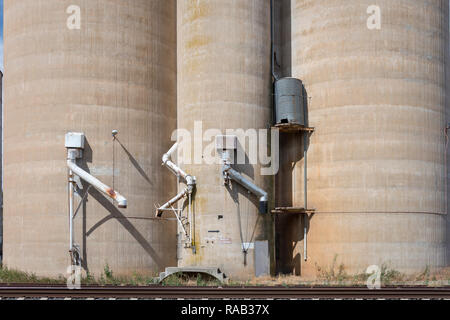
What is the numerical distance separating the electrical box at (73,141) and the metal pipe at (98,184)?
2.36ft

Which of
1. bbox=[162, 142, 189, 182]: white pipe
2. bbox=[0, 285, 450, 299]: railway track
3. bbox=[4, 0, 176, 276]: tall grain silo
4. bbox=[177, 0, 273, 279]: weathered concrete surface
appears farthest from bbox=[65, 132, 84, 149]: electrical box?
bbox=[0, 285, 450, 299]: railway track

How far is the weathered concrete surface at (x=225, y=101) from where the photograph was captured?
95.8ft

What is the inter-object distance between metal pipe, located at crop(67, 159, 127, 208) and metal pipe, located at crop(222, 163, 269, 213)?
5.00 m

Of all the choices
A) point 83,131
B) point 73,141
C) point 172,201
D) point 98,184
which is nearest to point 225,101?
point 172,201

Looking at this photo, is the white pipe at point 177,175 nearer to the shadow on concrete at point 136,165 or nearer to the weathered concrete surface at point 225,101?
the weathered concrete surface at point 225,101

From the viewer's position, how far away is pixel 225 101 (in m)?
29.7

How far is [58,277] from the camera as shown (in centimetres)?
2892

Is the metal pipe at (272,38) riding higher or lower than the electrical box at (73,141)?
higher

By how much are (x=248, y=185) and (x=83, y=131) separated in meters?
8.56

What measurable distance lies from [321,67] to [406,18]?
4799 mm

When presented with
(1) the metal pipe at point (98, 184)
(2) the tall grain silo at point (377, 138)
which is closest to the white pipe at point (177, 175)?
(1) the metal pipe at point (98, 184)

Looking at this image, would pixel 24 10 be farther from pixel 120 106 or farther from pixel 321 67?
pixel 321 67

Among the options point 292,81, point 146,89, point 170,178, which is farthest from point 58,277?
point 292,81

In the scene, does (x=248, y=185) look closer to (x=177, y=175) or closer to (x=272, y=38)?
(x=177, y=175)
